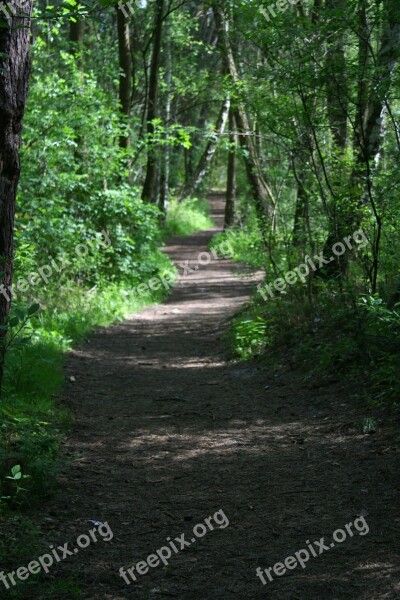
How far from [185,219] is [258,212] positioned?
67.9 ft

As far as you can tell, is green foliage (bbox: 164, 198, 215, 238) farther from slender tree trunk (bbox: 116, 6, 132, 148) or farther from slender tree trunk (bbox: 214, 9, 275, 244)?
slender tree trunk (bbox: 214, 9, 275, 244)

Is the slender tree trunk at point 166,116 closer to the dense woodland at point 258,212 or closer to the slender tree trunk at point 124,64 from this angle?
the slender tree trunk at point 124,64

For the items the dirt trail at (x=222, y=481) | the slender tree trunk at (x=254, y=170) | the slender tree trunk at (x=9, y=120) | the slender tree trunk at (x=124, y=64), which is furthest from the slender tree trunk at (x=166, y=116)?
the slender tree trunk at (x=9, y=120)

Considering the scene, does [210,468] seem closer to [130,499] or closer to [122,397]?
[130,499]

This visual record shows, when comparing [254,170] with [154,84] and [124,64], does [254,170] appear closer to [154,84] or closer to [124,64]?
[124,64]

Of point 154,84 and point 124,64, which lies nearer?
point 124,64

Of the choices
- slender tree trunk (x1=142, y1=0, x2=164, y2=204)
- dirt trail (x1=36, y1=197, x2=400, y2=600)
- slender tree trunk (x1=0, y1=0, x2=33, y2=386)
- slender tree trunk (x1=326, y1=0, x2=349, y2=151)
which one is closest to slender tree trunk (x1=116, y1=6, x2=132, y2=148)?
slender tree trunk (x1=142, y1=0, x2=164, y2=204)

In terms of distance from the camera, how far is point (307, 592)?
12.0 ft

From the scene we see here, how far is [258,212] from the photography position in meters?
11.3

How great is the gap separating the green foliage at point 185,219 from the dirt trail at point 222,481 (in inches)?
807

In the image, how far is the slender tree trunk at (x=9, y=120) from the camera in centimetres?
479

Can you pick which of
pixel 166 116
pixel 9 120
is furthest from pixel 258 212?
pixel 166 116

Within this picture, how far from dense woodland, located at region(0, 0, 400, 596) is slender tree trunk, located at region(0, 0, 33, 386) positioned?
13 millimetres

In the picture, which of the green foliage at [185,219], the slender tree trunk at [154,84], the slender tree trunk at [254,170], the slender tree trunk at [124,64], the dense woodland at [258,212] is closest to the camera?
the dense woodland at [258,212]
